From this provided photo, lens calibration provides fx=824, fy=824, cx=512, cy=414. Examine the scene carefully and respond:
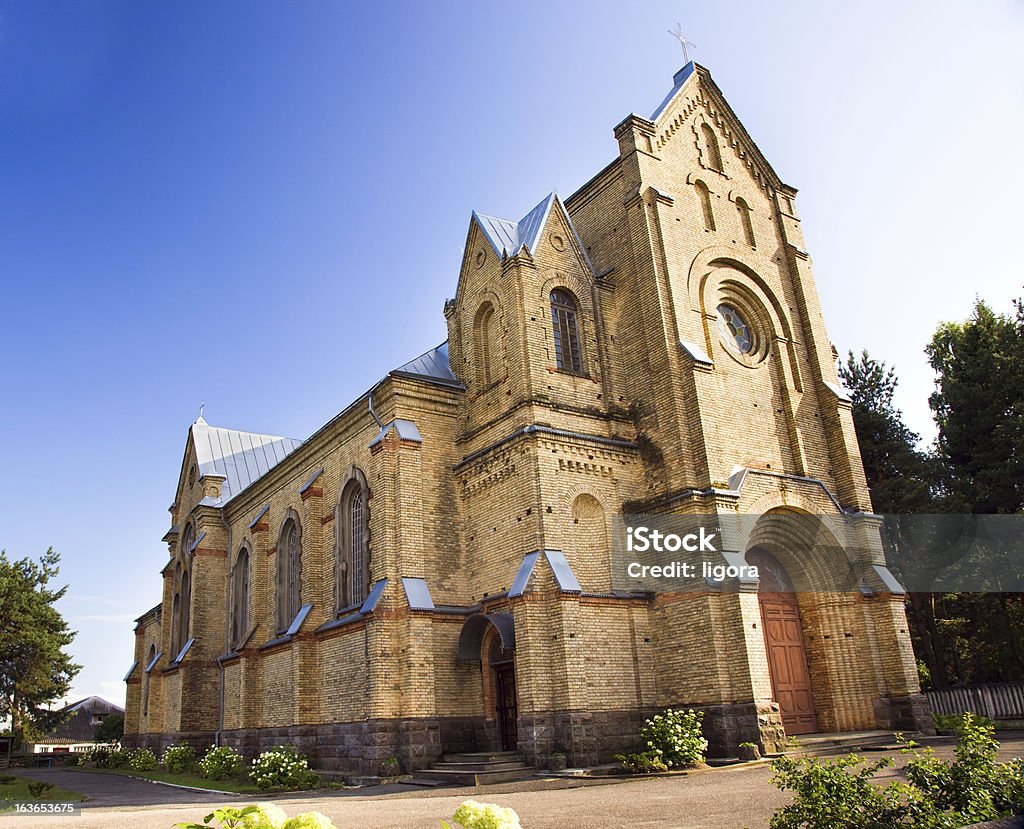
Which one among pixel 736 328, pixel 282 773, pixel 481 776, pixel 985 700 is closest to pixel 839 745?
pixel 481 776

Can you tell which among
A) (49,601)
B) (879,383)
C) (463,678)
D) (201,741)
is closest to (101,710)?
(49,601)

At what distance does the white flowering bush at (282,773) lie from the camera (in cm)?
1842

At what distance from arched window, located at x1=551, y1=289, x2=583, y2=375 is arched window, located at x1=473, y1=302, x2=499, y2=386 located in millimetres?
1639

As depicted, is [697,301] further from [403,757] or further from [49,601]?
[49,601]

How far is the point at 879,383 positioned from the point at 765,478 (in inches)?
517

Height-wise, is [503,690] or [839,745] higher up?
[503,690]

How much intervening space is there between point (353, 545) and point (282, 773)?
6.31 m

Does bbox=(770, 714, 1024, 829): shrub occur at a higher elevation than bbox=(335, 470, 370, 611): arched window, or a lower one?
lower

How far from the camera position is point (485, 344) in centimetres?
2217

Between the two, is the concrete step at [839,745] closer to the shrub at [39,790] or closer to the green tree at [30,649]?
the shrub at [39,790]

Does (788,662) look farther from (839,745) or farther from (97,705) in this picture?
(97,705)

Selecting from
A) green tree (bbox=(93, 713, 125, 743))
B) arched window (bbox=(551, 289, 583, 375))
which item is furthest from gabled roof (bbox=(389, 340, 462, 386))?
green tree (bbox=(93, 713, 125, 743))

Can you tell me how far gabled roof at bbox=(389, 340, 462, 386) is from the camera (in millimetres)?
21672

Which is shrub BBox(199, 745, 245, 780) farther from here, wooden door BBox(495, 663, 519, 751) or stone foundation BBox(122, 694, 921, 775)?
wooden door BBox(495, 663, 519, 751)
